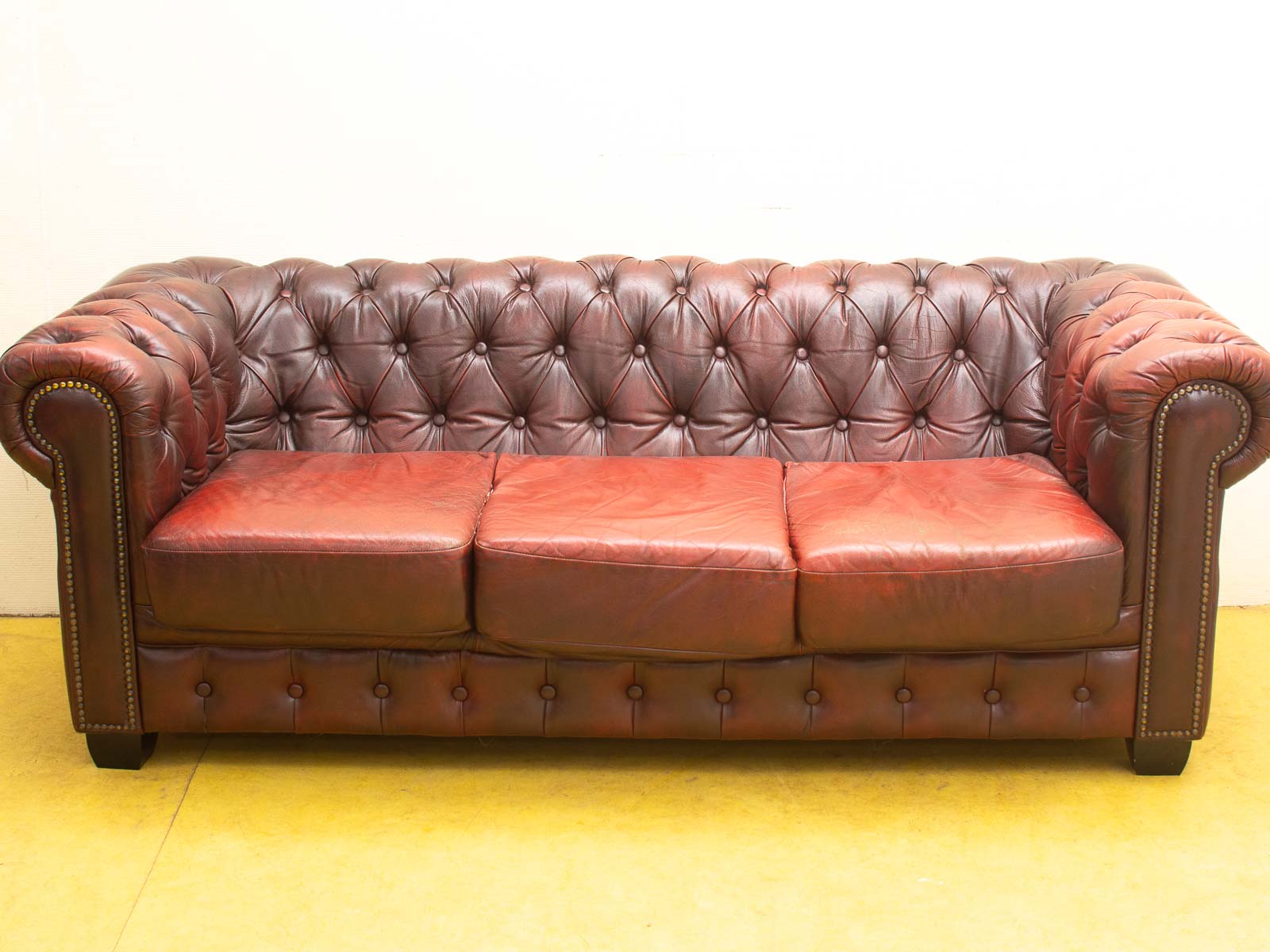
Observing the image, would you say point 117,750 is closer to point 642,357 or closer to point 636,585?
point 636,585

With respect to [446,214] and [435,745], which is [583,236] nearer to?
[446,214]

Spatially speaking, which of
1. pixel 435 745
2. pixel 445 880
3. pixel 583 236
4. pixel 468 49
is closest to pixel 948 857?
pixel 445 880

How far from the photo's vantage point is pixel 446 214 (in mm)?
3045

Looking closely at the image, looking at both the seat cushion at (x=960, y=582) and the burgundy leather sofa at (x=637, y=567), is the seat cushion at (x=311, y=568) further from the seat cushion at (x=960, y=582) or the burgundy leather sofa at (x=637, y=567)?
the seat cushion at (x=960, y=582)

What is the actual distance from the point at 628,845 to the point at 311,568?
0.74m

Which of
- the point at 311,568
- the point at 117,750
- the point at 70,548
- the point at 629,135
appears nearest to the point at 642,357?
the point at 629,135

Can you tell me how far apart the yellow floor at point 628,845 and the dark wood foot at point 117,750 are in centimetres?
3

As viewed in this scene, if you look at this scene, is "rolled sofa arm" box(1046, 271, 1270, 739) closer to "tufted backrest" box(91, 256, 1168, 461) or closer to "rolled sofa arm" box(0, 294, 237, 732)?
"tufted backrest" box(91, 256, 1168, 461)

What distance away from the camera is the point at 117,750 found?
2.31 m

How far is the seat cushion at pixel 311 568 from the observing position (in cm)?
214

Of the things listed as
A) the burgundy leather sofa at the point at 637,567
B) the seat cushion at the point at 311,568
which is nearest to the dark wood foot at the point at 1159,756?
the burgundy leather sofa at the point at 637,567

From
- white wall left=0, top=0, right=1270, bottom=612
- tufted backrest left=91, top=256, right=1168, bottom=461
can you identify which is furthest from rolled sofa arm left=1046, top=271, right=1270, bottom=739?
white wall left=0, top=0, right=1270, bottom=612

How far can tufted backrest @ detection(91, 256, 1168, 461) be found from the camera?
2732 millimetres

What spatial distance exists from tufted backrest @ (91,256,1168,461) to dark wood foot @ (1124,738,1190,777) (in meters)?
0.75
